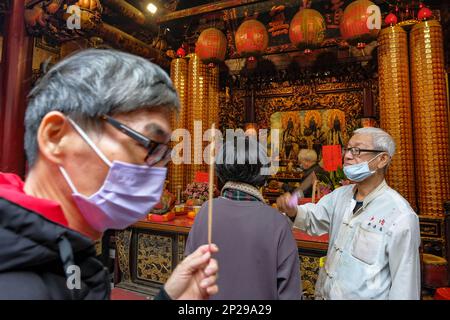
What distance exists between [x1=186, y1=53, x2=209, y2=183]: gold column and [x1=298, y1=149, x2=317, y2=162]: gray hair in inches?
82.9

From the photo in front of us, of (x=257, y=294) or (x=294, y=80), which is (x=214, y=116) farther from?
(x=257, y=294)

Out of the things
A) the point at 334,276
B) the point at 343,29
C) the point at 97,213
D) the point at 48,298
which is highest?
the point at 343,29

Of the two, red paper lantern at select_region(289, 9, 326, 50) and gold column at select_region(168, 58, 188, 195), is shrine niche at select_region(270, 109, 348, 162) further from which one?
red paper lantern at select_region(289, 9, 326, 50)

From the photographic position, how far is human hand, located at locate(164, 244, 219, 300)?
31.6 inches

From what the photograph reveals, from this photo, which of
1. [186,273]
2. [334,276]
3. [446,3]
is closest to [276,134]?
[446,3]

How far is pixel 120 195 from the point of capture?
0.77m

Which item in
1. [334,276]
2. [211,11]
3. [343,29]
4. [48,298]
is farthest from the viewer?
[211,11]

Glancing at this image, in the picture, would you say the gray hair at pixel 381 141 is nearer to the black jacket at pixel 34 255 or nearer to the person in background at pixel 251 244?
the person in background at pixel 251 244

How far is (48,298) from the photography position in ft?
1.91

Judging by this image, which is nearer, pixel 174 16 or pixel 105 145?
pixel 105 145

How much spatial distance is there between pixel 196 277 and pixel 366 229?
1.08 meters

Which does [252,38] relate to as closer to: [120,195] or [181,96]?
[181,96]

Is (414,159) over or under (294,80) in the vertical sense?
under
